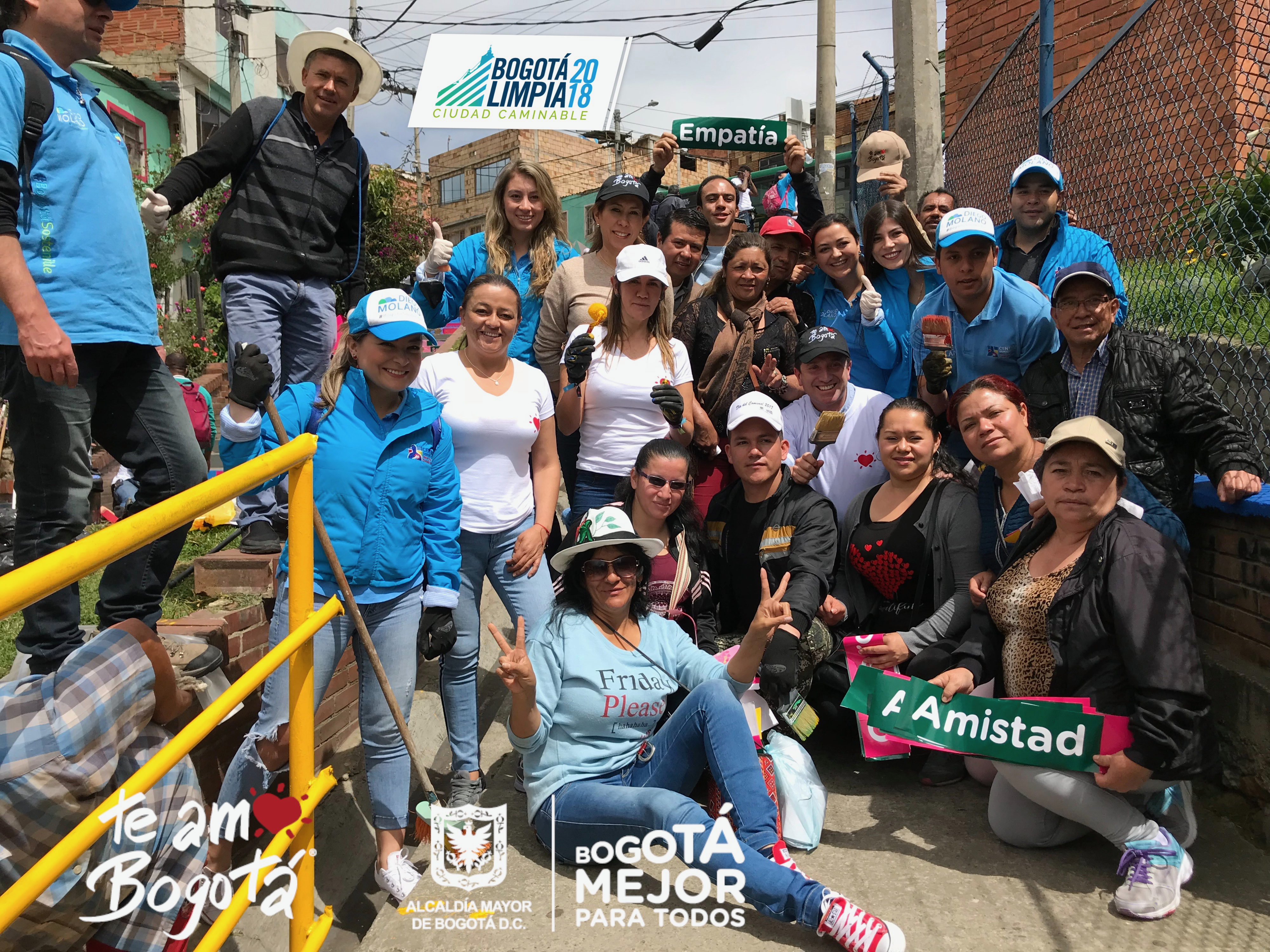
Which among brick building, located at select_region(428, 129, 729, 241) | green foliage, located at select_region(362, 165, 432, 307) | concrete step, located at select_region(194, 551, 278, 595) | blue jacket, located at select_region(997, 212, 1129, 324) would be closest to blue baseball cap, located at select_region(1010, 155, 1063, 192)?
blue jacket, located at select_region(997, 212, 1129, 324)

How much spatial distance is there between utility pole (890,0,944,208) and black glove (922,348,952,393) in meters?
3.82

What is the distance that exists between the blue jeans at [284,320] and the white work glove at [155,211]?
17.5 inches

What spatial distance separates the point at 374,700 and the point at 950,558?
227 cm

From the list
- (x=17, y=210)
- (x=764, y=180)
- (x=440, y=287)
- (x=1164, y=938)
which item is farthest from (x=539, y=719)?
(x=764, y=180)

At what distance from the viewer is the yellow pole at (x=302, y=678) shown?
2195mm

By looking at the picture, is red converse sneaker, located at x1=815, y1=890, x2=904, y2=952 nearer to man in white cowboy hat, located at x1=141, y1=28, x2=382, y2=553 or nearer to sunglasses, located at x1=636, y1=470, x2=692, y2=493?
sunglasses, located at x1=636, y1=470, x2=692, y2=493

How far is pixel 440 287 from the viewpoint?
15.2 feet

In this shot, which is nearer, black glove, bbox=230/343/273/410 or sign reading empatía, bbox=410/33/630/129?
black glove, bbox=230/343/273/410

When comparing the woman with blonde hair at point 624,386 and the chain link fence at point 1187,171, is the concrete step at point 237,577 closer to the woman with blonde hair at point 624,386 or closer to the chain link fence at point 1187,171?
the woman with blonde hair at point 624,386

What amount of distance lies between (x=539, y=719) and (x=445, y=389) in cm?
139

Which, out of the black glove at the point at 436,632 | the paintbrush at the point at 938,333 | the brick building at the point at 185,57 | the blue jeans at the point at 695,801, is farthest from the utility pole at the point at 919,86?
the brick building at the point at 185,57

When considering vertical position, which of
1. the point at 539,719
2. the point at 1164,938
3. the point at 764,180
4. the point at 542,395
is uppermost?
the point at 764,180

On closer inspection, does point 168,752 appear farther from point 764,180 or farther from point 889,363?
point 764,180

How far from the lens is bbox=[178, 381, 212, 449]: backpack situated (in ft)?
22.3
